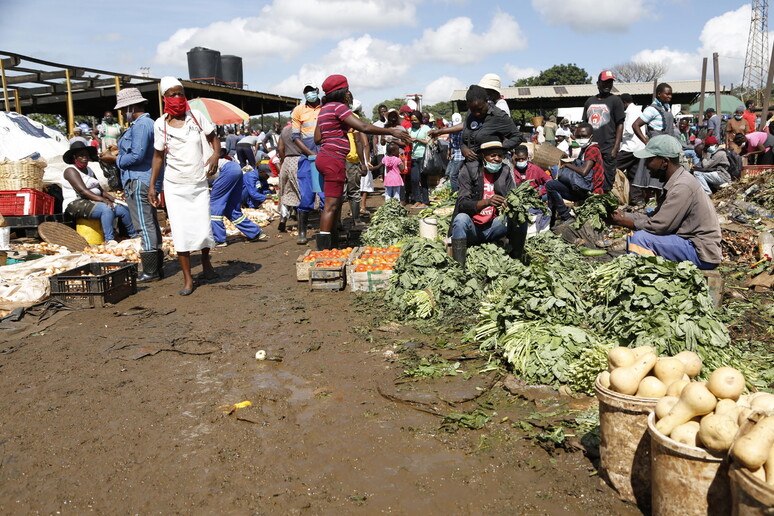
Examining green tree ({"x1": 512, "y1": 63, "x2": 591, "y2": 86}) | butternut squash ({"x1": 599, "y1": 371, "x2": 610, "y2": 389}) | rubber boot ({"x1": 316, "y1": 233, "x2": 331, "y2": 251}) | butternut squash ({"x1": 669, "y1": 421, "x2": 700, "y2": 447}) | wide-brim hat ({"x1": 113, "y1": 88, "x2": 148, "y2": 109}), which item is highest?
green tree ({"x1": 512, "y1": 63, "x2": 591, "y2": 86})

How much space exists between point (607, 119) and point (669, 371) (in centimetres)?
734

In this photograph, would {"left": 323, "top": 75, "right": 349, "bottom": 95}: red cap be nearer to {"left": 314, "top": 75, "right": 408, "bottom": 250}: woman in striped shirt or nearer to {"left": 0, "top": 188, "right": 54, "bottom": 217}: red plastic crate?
{"left": 314, "top": 75, "right": 408, "bottom": 250}: woman in striped shirt

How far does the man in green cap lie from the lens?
4.95 m

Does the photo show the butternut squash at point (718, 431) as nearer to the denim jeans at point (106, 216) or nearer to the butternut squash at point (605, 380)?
the butternut squash at point (605, 380)

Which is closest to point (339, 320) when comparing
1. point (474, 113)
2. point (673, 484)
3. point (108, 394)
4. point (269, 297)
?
point (269, 297)

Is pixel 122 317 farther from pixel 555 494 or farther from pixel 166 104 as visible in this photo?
pixel 555 494

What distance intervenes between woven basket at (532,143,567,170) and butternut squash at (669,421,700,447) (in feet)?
37.0

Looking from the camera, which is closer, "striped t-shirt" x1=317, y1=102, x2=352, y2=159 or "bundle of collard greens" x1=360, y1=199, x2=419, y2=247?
"striped t-shirt" x1=317, y1=102, x2=352, y2=159

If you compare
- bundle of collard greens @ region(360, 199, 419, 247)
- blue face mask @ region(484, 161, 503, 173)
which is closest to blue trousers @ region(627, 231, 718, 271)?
blue face mask @ region(484, 161, 503, 173)

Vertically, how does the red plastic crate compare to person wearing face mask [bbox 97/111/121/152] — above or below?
below

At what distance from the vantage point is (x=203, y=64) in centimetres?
2502

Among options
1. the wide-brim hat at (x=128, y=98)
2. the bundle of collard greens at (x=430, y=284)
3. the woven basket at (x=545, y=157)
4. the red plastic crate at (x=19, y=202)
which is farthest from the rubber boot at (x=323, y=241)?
the woven basket at (x=545, y=157)

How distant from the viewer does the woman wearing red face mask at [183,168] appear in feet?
22.2

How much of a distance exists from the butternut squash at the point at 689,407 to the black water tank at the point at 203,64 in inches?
977
